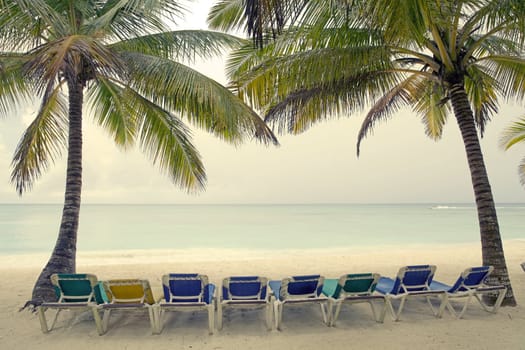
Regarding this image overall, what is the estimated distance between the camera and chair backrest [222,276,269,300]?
459 centimetres

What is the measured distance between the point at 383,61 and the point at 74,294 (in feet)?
18.2

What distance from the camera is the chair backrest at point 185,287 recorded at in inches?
178

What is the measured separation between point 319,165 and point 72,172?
205 ft

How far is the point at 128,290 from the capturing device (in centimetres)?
449

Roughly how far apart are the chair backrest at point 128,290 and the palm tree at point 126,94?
6.71ft

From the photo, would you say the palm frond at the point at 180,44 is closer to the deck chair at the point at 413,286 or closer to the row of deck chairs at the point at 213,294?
the row of deck chairs at the point at 213,294

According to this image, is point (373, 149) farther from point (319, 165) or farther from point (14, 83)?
point (14, 83)

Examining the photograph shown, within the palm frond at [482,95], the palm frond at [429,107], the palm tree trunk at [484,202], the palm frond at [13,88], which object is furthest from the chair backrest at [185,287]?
the palm frond at [429,107]

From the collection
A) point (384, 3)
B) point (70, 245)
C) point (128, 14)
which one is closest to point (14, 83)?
point (128, 14)

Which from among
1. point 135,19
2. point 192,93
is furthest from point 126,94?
point 192,93

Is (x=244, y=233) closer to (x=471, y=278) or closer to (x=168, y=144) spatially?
(x=168, y=144)

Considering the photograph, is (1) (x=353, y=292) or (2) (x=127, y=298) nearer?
(2) (x=127, y=298)

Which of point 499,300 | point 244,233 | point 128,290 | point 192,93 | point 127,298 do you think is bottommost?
point 244,233

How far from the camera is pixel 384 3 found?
3.96 meters
